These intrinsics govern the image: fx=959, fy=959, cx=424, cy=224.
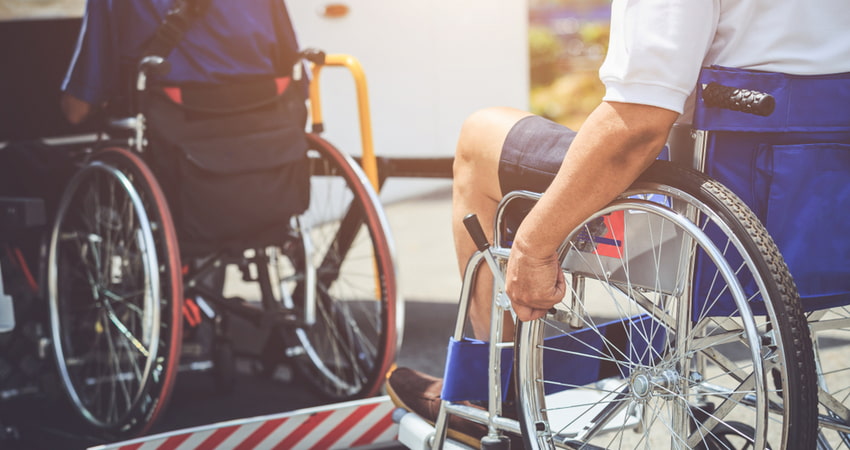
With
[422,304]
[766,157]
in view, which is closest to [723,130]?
[766,157]

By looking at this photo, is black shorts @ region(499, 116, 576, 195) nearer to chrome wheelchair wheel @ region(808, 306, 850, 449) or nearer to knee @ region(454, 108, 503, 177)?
knee @ region(454, 108, 503, 177)

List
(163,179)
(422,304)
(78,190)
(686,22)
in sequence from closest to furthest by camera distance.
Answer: (686,22), (163,179), (78,190), (422,304)

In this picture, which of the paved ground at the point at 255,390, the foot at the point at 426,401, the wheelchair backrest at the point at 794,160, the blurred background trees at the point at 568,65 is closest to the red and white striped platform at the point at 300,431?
the foot at the point at 426,401

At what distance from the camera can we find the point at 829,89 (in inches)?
66.4

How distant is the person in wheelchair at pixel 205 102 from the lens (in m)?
2.89

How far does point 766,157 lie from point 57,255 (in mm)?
2361

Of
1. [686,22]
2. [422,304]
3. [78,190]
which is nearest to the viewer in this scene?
[686,22]

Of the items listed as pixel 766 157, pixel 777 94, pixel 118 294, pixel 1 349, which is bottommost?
pixel 1 349

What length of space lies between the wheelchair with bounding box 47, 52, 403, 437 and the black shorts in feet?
2.78

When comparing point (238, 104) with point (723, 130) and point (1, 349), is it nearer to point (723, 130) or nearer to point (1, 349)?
point (1, 349)

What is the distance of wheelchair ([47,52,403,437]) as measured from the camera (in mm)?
2676

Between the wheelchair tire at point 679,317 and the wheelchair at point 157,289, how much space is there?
2.85 feet

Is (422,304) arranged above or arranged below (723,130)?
below

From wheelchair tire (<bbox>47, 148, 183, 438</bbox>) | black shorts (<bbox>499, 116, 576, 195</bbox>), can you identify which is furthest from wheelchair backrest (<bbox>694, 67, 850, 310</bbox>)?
wheelchair tire (<bbox>47, 148, 183, 438</bbox>)
